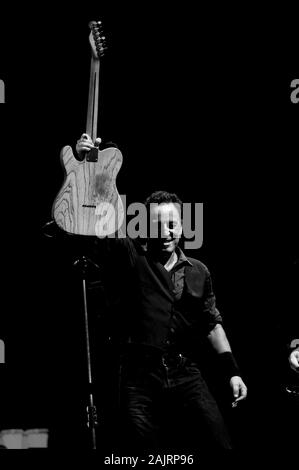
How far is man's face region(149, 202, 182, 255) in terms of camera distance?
2.97 metres

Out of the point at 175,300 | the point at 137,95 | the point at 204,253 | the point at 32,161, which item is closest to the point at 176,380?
the point at 175,300

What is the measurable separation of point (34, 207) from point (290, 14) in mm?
2044

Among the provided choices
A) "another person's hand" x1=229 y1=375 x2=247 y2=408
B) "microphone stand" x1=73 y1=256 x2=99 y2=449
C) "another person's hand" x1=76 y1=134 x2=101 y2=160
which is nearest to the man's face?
"microphone stand" x1=73 y1=256 x2=99 y2=449

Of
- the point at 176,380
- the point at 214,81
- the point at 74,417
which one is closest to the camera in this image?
the point at 176,380

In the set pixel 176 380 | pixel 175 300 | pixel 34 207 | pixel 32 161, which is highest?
→ pixel 32 161

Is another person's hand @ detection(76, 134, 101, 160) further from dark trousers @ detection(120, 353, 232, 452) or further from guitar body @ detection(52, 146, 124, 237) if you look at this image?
dark trousers @ detection(120, 353, 232, 452)

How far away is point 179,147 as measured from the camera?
3.88 m

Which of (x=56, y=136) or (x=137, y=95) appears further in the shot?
(x=137, y=95)

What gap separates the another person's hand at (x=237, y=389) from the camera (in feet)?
9.31

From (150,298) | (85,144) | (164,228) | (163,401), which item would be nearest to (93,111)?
(85,144)

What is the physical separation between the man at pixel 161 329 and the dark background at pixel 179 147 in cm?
69

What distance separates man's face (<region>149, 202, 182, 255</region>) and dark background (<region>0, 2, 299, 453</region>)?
0.76 m

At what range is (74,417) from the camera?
340cm

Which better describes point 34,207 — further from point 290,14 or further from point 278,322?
point 290,14
